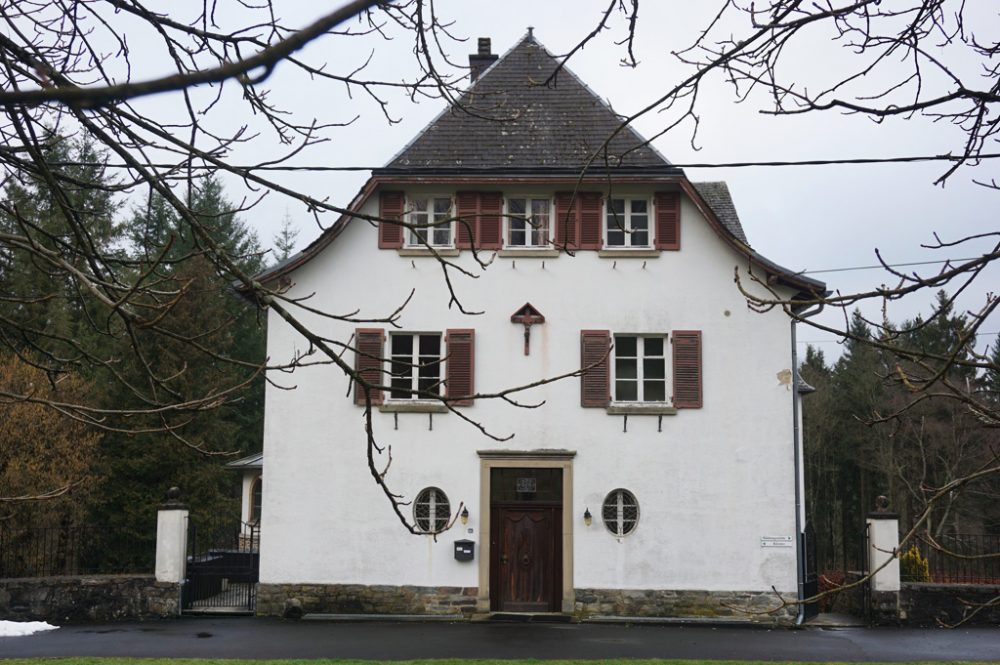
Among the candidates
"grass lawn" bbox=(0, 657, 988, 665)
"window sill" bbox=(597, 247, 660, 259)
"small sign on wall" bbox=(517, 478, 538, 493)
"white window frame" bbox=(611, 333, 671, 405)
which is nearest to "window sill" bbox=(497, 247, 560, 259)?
"window sill" bbox=(597, 247, 660, 259)

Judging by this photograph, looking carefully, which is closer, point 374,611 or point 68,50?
point 68,50

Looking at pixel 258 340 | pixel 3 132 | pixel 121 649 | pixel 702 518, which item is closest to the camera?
pixel 3 132

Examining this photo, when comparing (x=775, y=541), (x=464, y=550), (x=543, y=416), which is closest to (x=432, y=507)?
(x=464, y=550)

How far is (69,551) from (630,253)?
14766mm

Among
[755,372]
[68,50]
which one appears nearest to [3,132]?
[68,50]

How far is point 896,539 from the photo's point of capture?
19125 millimetres

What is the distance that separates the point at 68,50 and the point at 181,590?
1525 centimetres

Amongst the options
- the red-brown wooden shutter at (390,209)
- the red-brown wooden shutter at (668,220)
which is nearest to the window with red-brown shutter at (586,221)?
the red-brown wooden shutter at (668,220)

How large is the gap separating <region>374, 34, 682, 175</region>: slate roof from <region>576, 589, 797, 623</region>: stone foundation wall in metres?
7.16

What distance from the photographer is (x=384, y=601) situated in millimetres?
19094

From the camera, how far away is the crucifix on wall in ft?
64.8

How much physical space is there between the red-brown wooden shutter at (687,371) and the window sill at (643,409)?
171mm

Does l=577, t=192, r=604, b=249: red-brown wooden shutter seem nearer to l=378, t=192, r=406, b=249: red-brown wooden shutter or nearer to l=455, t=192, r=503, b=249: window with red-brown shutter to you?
l=455, t=192, r=503, b=249: window with red-brown shutter

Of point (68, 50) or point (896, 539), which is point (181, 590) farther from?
point (68, 50)
